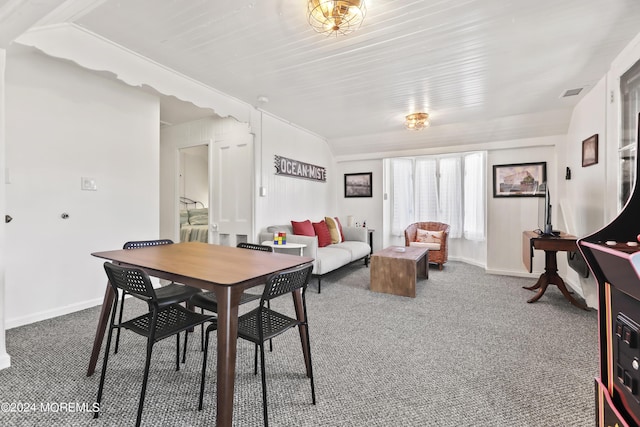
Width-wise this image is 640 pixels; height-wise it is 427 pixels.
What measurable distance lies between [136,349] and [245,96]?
2.90 metres

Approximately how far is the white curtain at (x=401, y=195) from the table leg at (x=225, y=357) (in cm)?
504

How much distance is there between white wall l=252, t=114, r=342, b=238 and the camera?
4.25 m

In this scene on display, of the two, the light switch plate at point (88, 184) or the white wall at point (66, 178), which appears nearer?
the white wall at point (66, 178)

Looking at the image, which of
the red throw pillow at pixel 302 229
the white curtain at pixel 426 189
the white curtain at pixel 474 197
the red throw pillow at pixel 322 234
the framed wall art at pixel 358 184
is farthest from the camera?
the framed wall art at pixel 358 184

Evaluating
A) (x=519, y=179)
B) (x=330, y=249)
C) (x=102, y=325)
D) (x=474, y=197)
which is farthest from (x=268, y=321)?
(x=474, y=197)

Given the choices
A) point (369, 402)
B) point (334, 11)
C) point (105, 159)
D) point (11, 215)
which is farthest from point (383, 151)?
point (11, 215)

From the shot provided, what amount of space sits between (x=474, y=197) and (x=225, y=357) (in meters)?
5.27

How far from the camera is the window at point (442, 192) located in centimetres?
527

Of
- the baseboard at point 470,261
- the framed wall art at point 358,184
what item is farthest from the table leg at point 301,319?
the framed wall art at point 358,184

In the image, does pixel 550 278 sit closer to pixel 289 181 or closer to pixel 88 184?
pixel 289 181

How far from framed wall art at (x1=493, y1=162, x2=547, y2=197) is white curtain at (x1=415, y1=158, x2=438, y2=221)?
1.18 meters

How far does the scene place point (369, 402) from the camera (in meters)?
1.59

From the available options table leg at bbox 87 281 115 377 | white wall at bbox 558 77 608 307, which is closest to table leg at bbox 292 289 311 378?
table leg at bbox 87 281 115 377

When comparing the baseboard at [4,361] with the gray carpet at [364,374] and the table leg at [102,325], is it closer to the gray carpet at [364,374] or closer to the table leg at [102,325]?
the gray carpet at [364,374]
